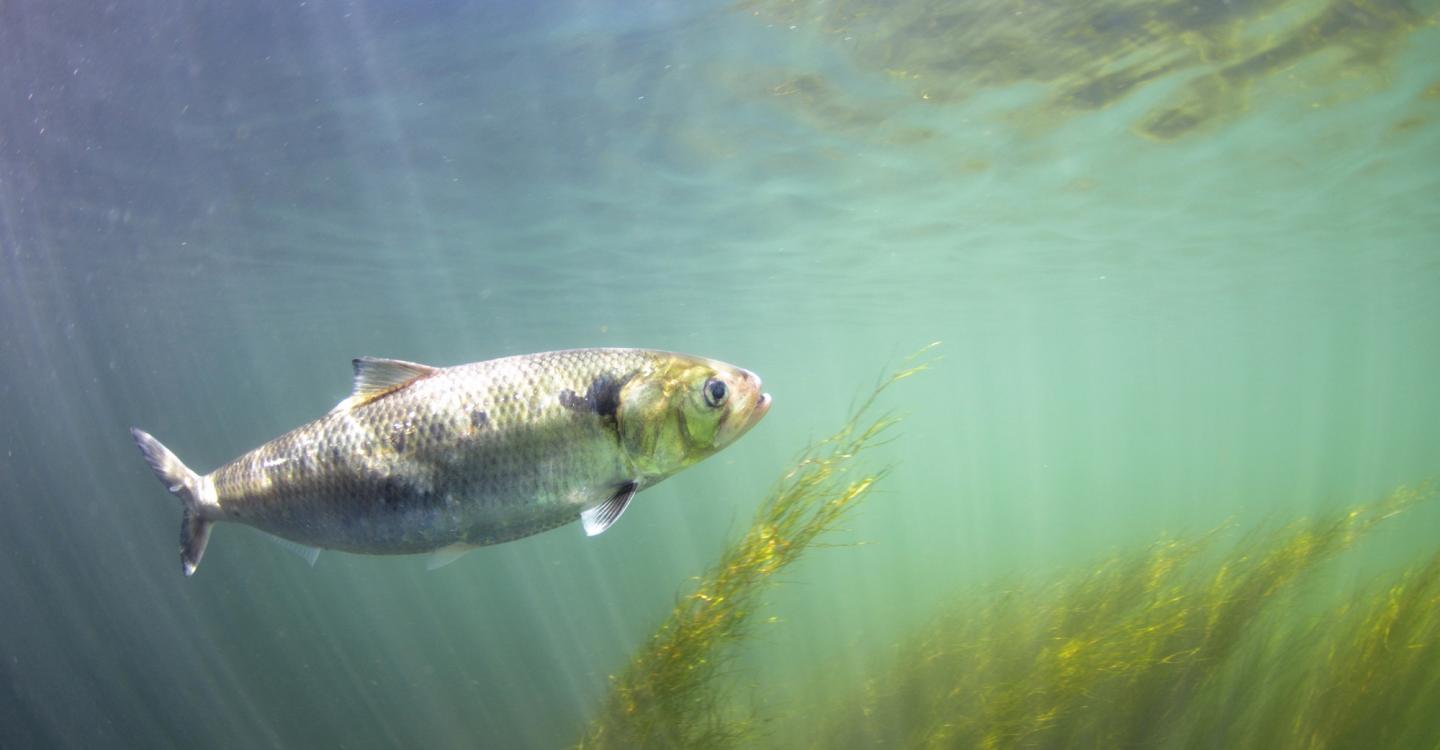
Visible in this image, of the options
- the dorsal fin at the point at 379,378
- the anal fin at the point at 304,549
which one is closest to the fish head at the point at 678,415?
the dorsal fin at the point at 379,378

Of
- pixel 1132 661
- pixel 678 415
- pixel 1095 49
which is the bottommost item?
pixel 1132 661

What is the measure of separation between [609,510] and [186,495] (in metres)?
2.05

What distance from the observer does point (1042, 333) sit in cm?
4678

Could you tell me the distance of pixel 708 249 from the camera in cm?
2403

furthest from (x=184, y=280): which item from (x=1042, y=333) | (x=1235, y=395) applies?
(x=1235, y=395)

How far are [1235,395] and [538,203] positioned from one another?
415 feet

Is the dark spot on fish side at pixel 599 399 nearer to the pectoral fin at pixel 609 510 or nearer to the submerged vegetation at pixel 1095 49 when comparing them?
the pectoral fin at pixel 609 510

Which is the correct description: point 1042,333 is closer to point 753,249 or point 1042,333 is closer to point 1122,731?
point 753,249

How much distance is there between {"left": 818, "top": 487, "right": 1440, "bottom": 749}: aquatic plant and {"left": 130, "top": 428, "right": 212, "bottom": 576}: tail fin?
291 inches

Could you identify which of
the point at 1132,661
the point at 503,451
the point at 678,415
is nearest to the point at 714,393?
the point at 678,415

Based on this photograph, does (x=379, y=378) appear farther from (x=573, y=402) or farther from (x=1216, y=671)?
(x=1216, y=671)

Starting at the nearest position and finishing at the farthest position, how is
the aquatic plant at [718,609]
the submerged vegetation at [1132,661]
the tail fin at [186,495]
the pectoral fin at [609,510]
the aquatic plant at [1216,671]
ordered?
the pectoral fin at [609,510]
the tail fin at [186,495]
the aquatic plant at [718,609]
the submerged vegetation at [1132,661]
the aquatic plant at [1216,671]

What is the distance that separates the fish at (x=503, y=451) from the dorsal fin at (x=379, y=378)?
0.11 meters

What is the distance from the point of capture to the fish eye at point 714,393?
2.71m
